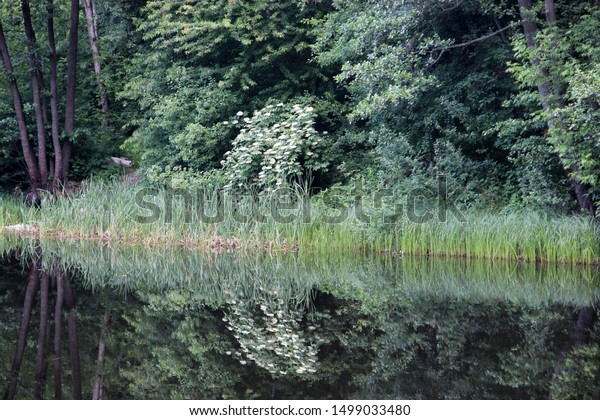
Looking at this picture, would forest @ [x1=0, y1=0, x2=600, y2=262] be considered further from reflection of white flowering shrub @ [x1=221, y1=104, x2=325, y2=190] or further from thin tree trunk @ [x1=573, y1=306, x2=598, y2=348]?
thin tree trunk @ [x1=573, y1=306, x2=598, y2=348]

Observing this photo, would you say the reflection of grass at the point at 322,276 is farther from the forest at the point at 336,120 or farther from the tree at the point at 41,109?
the tree at the point at 41,109

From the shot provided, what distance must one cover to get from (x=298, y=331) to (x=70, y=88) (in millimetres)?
12122

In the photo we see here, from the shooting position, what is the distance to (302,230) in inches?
481

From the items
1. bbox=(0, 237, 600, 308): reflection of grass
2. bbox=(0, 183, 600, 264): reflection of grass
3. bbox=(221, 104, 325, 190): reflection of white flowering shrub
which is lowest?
bbox=(0, 237, 600, 308): reflection of grass

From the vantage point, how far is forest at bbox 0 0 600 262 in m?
11.1

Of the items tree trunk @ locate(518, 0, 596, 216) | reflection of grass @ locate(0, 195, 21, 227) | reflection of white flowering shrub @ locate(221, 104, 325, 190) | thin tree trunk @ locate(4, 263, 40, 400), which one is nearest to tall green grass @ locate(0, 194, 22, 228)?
reflection of grass @ locate(0, 195, 21, 227)

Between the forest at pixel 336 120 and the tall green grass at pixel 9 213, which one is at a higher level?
the forest at pixel 336 120

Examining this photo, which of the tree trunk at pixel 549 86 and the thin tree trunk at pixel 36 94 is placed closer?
the tree trunk at pixel 549 86

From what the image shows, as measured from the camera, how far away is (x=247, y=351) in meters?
5.52

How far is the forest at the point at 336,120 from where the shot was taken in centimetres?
1107

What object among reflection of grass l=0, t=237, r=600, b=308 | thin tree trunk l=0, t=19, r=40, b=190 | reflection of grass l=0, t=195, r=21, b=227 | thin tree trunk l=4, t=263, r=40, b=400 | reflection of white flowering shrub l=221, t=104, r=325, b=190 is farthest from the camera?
thin tree trunk l=0, t=19, r=40, b=190

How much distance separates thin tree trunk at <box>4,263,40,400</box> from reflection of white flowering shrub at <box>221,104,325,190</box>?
5508mm

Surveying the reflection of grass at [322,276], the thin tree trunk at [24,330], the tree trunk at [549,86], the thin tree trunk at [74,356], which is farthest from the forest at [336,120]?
the thin tree trunk at [74,356]

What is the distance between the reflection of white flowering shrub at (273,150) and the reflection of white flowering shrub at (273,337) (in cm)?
658
